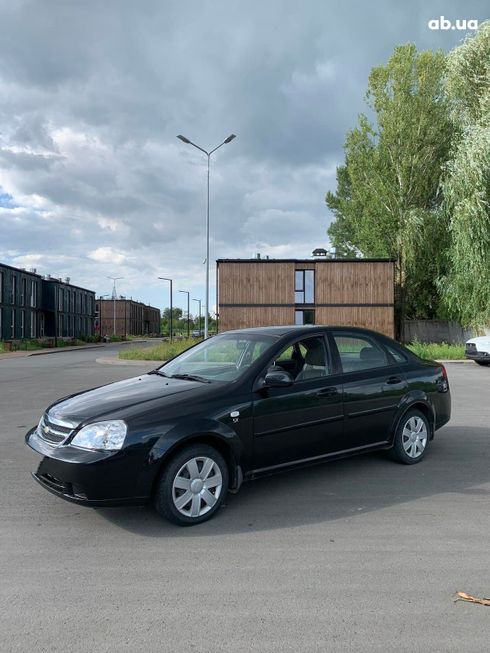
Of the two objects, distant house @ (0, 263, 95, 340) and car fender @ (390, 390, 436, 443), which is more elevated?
distant house @ (0, 263, 95, 340)

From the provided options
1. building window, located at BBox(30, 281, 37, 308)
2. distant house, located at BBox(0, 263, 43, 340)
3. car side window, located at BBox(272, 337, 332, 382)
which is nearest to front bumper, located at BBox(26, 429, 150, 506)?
car side window, located at BBox(272, 337, 332, 382)

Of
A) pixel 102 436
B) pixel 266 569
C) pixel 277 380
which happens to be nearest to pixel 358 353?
pixel 277 380

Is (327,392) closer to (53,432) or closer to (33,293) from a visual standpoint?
(53,432)

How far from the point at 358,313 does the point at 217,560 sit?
31476mm

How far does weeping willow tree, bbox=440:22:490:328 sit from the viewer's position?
80.3 feet

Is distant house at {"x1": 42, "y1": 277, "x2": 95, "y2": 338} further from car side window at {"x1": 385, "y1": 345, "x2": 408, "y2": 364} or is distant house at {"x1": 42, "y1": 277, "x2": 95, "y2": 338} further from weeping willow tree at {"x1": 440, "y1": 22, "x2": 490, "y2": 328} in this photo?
car side window at {"x1": 385, "y1": 345, "x2": 408, "y2": 364}

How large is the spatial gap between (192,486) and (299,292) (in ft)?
101

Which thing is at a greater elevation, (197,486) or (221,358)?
(221,358)

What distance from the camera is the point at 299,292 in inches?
1347

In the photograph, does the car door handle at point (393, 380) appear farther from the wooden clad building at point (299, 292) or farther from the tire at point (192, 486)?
the wooden clad building at point (299, 292)

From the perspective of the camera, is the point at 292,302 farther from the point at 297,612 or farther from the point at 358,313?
the point at 297,612

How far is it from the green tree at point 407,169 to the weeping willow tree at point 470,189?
3465 millimetres

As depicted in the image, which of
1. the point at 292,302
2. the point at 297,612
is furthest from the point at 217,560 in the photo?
the point at 292,302

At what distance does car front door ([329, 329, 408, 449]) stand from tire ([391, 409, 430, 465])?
7.6 inches
